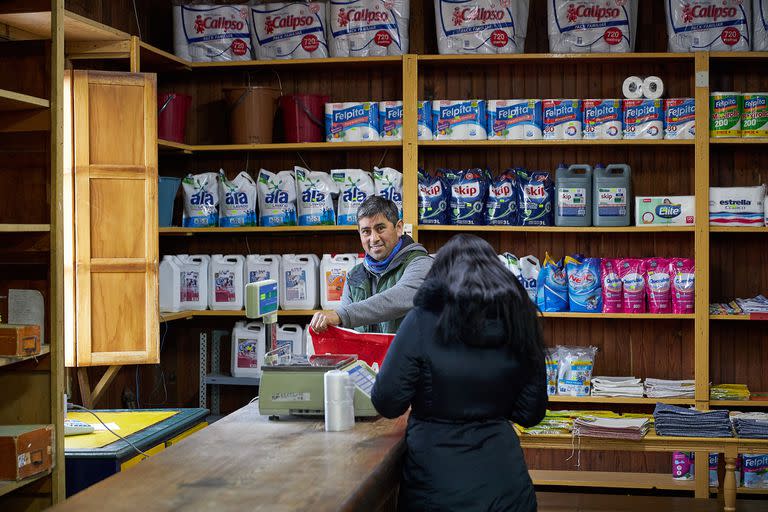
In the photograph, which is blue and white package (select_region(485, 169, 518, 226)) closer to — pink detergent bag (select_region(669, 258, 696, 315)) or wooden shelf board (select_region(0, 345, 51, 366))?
pink detergent bag (select_region(669, 258, 696, 315))

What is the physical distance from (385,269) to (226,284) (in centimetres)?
173

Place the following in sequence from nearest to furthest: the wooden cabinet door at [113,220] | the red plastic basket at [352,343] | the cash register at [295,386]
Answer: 1. the cash register at [295,386]
2. the red plastic basket at [352,343]
3. the wooden cabinet door at [113,220]

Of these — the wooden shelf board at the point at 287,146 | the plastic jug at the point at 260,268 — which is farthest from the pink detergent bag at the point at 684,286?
the plastic jug at the point at 260,268

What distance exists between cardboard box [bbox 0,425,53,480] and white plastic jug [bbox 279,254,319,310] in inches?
94.7

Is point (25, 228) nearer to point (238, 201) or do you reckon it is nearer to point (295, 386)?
point (295, 386)

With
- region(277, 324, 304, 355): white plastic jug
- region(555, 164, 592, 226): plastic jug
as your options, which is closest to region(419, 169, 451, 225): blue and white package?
region(555, 164, 592, 226): plastic jug

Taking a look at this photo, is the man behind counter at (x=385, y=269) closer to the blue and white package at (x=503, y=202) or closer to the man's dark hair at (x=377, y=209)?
the man's dark hair at (x=377, y=209)

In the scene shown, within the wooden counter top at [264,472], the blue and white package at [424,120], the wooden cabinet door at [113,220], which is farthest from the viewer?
the blue and white package at [424,120]

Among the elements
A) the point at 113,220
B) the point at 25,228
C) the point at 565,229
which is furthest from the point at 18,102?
the point at 565,229

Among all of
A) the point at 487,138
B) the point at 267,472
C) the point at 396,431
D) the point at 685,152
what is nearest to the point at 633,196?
the point at 685,152

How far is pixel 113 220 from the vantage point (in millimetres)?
4566

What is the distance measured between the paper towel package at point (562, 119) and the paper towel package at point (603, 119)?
0.05 metres

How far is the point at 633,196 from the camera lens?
5566 mm

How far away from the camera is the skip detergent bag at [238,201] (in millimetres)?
5461
